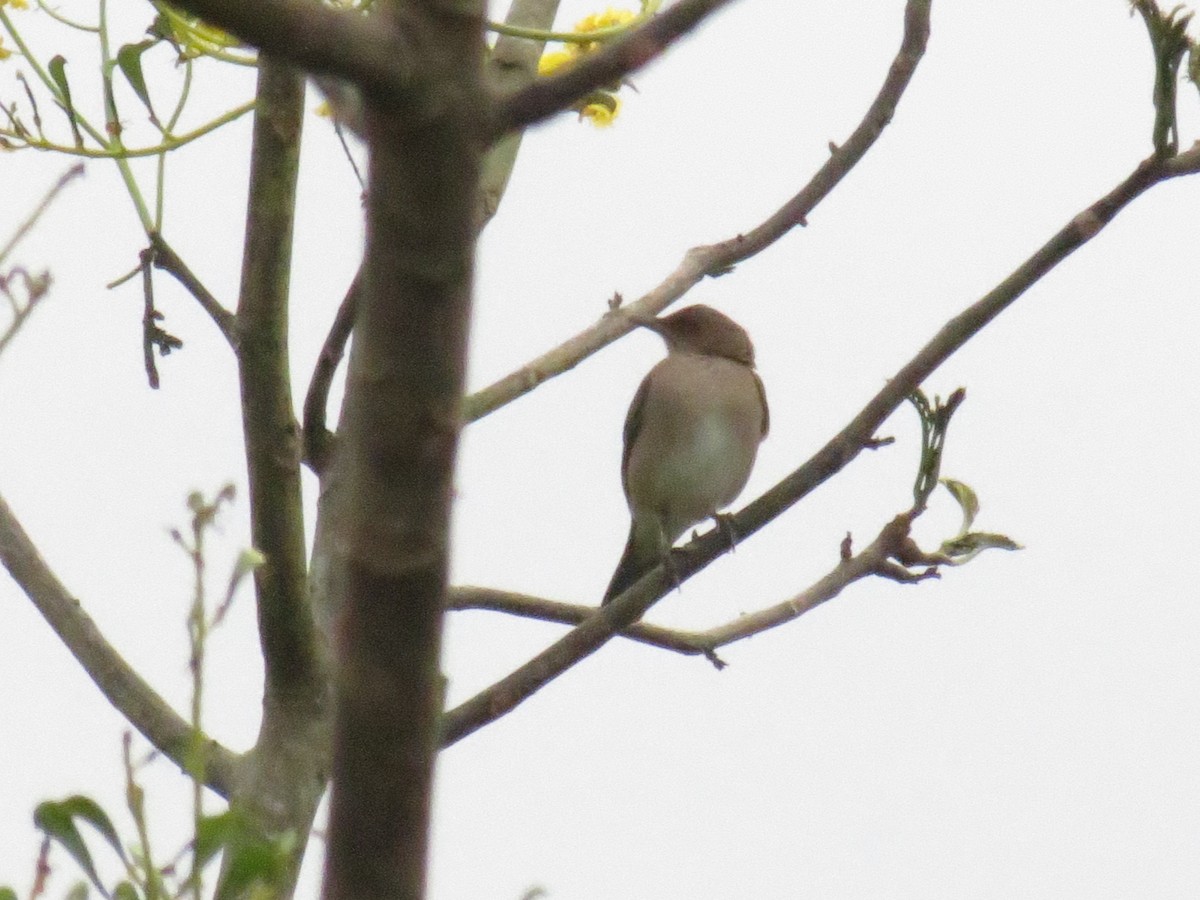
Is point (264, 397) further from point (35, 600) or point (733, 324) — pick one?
point (733, 324)

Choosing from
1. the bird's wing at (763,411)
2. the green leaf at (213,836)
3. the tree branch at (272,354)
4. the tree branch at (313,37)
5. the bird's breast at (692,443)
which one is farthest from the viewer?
the bird's wing at (763,411)

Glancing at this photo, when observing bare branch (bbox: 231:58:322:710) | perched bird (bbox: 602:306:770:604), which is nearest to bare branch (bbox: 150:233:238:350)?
bare branch (bbox: 231:58:322:710)

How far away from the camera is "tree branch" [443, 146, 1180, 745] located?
2.30m

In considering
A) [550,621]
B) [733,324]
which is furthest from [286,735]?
[733,324]

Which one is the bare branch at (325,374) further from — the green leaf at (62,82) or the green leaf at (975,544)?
the green leaf at (975,544)

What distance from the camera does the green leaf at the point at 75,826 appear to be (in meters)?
1.42

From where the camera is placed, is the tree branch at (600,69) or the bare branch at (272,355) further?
the bare branch at (272,355)

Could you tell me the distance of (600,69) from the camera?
123 cm

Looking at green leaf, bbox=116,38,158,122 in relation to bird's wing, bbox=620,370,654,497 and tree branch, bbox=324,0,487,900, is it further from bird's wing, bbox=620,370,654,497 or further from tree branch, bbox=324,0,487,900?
bird's wing, bbox=620,370,654,497

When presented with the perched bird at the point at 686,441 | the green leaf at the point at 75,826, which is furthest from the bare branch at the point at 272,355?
the perched bird at the point at 686,441

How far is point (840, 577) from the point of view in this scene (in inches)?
136

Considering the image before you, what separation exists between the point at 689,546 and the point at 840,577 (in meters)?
1.83

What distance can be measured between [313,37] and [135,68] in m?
2.62

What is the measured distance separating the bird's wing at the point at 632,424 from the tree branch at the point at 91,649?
4065mm
